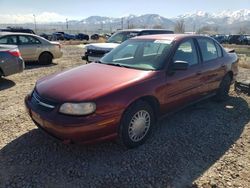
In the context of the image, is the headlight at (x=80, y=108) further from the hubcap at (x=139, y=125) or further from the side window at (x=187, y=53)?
the side window at (x=187, y=53)

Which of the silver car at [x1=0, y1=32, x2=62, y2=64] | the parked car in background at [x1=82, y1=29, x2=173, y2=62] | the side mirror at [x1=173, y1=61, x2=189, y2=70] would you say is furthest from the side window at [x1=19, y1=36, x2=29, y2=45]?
the side mirror at [x1=173, y1=61, x2=189, y2=70]

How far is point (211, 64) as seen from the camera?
204 inches

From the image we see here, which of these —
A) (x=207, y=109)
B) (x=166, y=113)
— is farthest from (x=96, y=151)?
(x=207, y=109)

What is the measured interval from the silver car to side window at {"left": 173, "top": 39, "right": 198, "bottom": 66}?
25.3 ft

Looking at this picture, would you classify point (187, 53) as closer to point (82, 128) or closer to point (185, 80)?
point (185, 80)

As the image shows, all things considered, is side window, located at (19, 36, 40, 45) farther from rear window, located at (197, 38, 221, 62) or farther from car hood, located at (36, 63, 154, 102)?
rear window, located at (197, 38, 221, 62)

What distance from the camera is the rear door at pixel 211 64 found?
5.04 meters

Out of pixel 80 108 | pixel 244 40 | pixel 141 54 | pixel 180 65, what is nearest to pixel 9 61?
pixel 141 54

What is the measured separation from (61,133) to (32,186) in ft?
2.21

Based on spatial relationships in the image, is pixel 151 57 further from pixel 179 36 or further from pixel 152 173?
pixel 152 173

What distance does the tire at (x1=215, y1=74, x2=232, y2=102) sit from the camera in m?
5.76

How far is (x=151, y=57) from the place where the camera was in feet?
14.3

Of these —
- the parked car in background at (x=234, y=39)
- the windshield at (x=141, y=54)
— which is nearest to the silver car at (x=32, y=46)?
the windshield at (x=141, y=54)

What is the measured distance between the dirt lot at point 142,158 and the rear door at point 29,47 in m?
6.29
